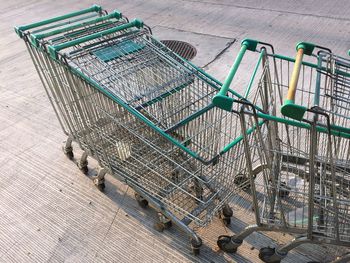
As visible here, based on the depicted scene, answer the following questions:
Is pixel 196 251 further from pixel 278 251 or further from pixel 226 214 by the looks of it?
pixel 278 251

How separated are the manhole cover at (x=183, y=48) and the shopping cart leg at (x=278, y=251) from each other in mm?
3037

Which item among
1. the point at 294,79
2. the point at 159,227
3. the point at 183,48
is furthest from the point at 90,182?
the point at 183,48

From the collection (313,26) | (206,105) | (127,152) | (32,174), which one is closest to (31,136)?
(32,174)

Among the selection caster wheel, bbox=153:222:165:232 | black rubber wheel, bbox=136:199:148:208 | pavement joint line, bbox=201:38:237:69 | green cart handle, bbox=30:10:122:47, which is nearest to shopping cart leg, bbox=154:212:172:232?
caster wheel, bbox=153:222:165:232

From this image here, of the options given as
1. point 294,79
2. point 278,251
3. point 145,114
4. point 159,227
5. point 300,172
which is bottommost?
point 159,227

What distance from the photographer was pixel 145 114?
236 cm

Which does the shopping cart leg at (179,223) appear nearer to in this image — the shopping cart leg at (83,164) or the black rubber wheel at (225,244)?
the black rubber wheel at (225,244)

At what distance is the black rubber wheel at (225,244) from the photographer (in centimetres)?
240

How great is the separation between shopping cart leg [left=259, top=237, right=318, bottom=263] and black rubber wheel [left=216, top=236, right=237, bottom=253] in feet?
0.61

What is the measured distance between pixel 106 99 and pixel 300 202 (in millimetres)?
1537

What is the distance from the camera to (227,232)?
258 cm

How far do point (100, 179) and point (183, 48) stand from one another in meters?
2.72

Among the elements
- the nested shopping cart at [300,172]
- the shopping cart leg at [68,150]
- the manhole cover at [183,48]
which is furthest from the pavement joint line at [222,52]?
the nested shopping cart at [300,172]

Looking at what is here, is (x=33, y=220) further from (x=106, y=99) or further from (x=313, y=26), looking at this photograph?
(x=313, y=26)
